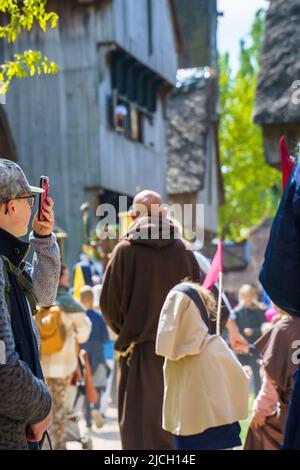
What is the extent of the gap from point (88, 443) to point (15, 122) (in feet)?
42.4

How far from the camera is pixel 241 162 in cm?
4472

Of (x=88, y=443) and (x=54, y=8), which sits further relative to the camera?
(x=54, y=8)

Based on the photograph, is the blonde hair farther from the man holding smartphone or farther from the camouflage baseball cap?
the camouflage baseball cap

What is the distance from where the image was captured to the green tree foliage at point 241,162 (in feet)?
144

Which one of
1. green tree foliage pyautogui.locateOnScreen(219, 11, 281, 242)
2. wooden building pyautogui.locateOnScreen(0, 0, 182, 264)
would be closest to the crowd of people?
wooden building pyautogui.locateOnScreen(0, 0, 182, 264)

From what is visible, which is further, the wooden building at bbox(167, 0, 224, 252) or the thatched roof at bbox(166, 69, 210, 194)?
the wooden building at bbox(167, 0, 224, 252)

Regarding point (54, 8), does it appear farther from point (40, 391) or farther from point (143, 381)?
point (40, 391)

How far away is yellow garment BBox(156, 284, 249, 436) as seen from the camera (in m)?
6.42

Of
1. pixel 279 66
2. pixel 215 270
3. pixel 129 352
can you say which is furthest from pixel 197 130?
pixel 215 270

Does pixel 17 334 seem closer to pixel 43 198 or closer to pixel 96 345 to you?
pixel 43 198

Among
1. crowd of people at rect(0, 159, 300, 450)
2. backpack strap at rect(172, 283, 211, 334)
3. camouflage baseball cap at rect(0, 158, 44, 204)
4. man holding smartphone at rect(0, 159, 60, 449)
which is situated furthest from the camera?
backpack strap at rect(172, 283, 211, 334)

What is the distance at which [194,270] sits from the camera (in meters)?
7.82

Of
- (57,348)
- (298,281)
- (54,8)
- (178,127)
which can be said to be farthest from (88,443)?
(178,127)

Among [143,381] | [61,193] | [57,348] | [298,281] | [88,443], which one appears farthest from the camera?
[61,193]
